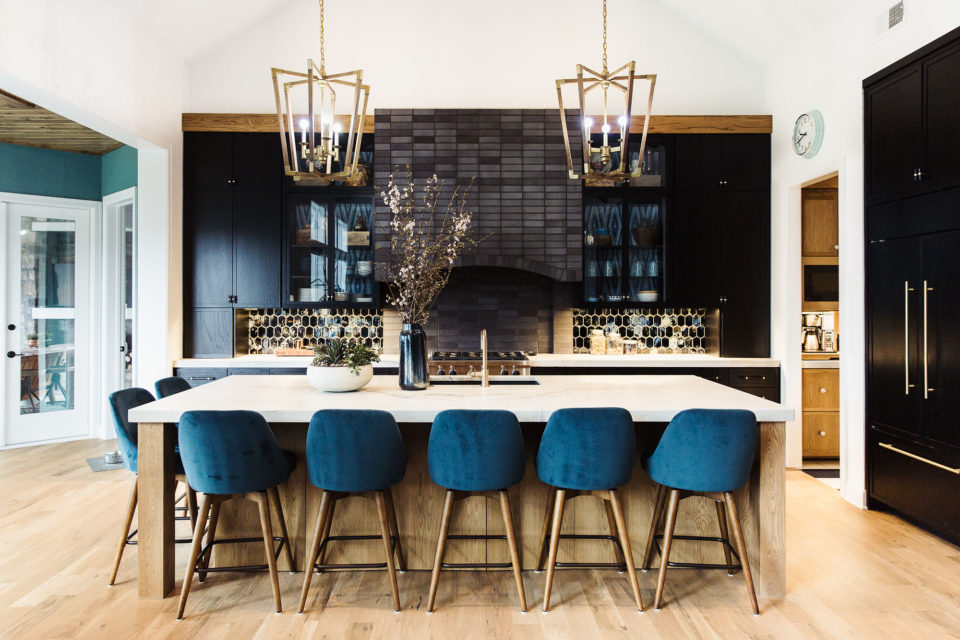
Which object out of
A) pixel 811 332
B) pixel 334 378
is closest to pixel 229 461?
pixel 334 378

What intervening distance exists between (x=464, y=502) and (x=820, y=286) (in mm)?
3970

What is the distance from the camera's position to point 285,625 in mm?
2568

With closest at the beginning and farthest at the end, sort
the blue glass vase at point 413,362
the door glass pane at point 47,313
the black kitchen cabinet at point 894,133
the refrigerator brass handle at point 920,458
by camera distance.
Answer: the blue glass vase at point 413,362, the refrigerator brass handle at point 920,458, the black kitchen cabinet at point 894,133, the door glass pane at point 47,313

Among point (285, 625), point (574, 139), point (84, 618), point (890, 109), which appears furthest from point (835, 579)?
point (574, 139)

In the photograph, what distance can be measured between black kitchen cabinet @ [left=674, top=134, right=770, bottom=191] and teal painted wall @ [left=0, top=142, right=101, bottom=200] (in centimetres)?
572

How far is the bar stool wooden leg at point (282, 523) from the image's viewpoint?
2852mm

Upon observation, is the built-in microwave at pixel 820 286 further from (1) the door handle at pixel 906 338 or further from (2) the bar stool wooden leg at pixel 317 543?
(2) the bar stool wooden leg at pixel 317 543

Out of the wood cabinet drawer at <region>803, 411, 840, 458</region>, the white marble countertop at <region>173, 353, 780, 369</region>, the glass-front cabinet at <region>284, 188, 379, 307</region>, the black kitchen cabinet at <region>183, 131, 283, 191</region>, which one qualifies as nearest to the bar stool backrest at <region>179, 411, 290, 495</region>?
the white marble countertop at <region>173, 353, 780, 369</region>

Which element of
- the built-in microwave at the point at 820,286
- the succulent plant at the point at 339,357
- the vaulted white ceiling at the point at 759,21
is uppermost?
the vaulted white ceiling at the point at 759,21

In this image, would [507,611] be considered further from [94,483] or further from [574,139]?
→ [574,139]

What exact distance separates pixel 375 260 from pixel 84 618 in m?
3.39

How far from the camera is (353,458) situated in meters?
2.59

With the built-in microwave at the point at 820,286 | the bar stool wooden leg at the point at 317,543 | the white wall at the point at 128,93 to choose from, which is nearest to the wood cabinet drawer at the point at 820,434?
the built-in microwave at the point at 820,286

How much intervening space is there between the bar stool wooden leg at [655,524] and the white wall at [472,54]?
3.93 metres
